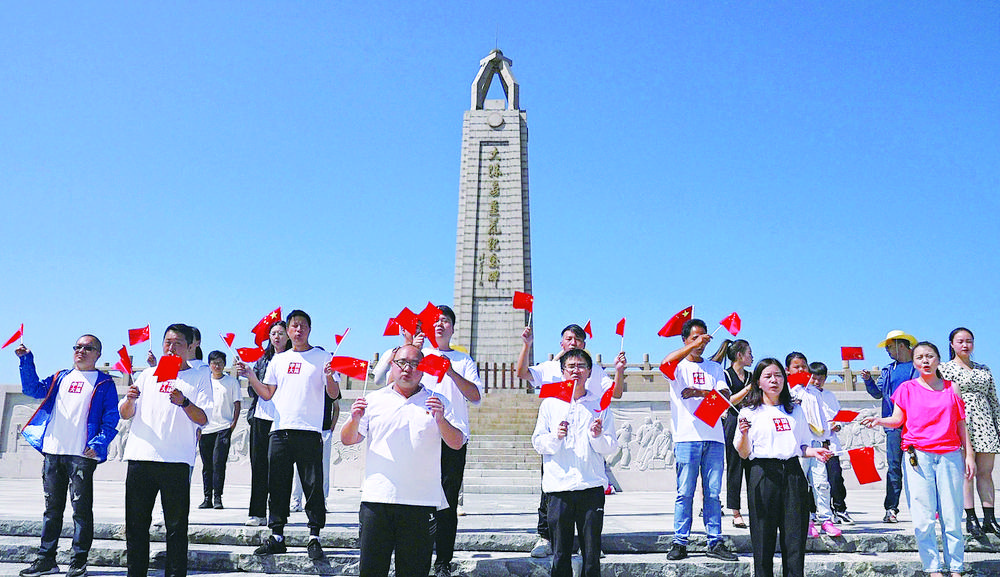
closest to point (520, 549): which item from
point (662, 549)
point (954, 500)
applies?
point (662, 549)

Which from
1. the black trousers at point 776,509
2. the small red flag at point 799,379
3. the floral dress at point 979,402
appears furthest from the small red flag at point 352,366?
the floral dress at point 979,402

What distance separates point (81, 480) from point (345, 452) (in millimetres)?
8306

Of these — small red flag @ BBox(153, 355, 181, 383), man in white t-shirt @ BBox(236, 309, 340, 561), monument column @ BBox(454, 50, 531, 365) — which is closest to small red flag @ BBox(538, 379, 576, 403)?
man in white t-shirt @ BBox(236, 309, 340, 561)

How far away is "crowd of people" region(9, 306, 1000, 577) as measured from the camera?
3.61 meters

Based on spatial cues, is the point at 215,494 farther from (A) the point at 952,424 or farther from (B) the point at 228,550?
(A) the point at 952,424

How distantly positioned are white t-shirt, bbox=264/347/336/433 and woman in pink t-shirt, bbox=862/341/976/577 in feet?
12.1

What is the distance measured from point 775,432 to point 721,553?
1.10 metres

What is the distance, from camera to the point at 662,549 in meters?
5.32

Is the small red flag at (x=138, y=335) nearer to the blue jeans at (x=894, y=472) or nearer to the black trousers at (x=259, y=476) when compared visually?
the black trousers at (x=259, y=476)

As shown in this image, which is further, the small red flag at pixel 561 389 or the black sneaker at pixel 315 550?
the black sneaker at pixel 315 550

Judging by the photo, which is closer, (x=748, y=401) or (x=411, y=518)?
(x=411, y=518)

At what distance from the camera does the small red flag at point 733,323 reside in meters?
5.91

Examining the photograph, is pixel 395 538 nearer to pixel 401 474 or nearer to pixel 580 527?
pixel 401 474

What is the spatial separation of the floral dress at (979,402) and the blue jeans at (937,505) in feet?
3.22
